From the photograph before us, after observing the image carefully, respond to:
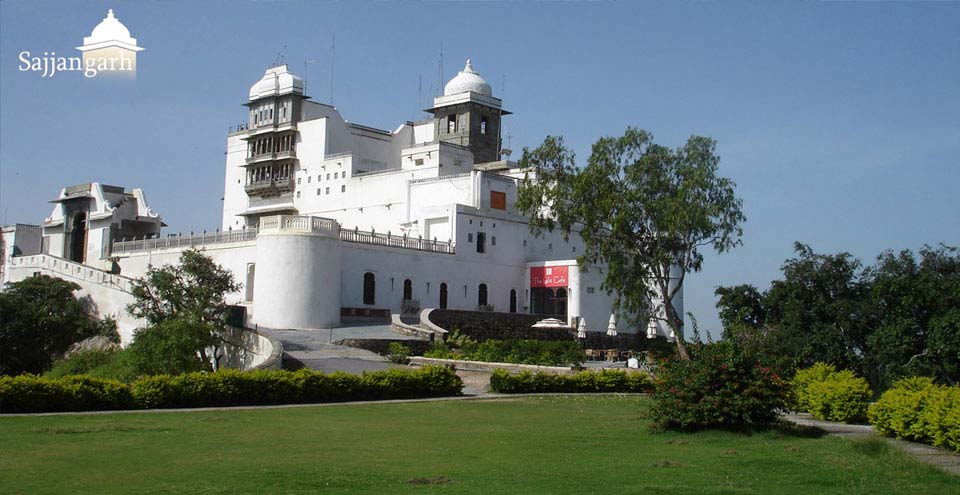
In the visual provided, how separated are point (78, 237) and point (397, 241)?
23.8 meters

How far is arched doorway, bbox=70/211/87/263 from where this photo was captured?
196ft

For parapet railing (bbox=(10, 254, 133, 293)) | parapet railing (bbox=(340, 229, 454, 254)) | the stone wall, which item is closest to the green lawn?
the stone wall

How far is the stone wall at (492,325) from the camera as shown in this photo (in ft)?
146

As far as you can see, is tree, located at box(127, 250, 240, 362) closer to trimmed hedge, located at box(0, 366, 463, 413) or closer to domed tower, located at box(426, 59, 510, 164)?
trimmed hedge, located at box(0, 366, 463, 413)

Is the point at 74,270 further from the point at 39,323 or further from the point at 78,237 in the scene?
the point at 78,237

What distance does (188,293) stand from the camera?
35500 mm

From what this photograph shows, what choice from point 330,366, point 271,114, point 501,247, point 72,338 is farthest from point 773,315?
point 271,114

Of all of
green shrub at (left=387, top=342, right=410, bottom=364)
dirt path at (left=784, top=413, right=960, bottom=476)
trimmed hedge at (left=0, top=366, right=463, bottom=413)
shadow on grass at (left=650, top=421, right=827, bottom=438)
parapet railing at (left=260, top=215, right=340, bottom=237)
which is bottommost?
dirt path at (left=784, top=413, right=960, bottom=476)

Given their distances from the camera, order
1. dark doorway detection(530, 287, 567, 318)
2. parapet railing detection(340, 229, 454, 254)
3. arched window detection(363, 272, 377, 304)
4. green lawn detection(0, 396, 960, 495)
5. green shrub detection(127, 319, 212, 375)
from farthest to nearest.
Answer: dark doorway detection(530, 287, 567, 318) < parapet railing detection(340, 229, 454, 254) < arched window detection(363, 272, 377, 304) < green shrub detection(127, 319, 212, 375) < green lawn detection(0, 396, 960, 495)

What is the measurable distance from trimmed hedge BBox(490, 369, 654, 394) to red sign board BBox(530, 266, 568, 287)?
2633 centimetres

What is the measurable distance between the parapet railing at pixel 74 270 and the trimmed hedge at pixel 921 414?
36592 mm

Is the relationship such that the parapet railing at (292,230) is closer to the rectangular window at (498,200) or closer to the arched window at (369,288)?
the arched window at (369,288)

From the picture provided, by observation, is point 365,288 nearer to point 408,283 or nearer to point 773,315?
point 408,283

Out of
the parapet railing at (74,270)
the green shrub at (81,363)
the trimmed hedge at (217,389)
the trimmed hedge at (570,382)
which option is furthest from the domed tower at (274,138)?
the trimmed hedge at (217,389)
